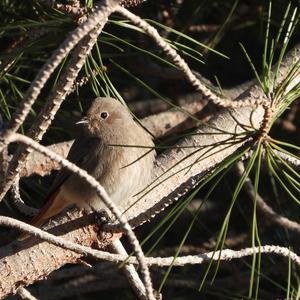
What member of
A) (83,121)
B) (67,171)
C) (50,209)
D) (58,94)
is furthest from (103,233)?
(83,121)

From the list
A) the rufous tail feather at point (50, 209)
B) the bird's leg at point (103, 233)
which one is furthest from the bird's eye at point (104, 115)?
the bird's leg at point (103, 233)

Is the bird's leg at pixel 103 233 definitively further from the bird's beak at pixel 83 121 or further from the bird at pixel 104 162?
the bird's beak at pixel 83 121

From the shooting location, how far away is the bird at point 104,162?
14.5 ft

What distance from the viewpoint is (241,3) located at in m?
5.65

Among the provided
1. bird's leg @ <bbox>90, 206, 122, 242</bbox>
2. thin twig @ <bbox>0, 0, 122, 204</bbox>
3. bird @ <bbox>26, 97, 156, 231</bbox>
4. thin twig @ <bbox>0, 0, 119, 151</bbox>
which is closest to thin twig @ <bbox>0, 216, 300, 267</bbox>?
thin twig @ <bbox>0, 0, 122, 204</bbox>

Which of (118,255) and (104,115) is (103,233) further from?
(104,115)

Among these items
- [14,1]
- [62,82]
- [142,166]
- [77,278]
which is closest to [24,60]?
[14,1]

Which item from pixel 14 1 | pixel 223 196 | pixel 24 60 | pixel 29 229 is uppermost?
pixel 14 1

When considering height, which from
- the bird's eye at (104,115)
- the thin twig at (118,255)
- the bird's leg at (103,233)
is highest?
the bird's eye at (104,115)

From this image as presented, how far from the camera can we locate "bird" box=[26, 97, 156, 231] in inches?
174

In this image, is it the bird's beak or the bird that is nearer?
the bird

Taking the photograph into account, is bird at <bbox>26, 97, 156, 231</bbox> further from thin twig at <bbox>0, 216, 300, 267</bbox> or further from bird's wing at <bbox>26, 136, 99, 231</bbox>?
thin twig at <bbox>0, 216, 300, 267</bbox>

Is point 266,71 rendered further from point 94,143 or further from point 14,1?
point 14,1

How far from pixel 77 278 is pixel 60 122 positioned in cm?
107
